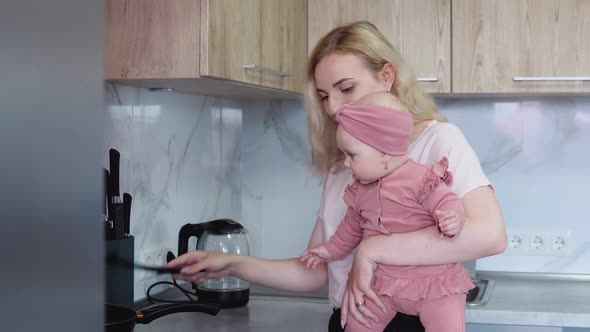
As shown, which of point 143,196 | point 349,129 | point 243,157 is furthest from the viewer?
point 243,157

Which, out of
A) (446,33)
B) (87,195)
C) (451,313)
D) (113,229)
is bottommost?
(451,313)

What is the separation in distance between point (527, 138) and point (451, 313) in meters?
1.50

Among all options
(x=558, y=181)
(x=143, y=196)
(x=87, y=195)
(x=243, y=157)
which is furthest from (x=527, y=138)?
(x=87, y=195)

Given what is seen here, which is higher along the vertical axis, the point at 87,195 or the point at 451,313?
the point at 87,195

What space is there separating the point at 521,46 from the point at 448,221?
4.05ft

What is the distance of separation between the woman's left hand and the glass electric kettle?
772 millimetres

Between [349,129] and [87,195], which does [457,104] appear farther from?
[87,195]

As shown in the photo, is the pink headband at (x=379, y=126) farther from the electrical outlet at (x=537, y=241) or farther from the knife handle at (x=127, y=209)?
the electrical outlet at (x=537, y=241)

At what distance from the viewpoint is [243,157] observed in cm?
303

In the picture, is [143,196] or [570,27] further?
[570,27]

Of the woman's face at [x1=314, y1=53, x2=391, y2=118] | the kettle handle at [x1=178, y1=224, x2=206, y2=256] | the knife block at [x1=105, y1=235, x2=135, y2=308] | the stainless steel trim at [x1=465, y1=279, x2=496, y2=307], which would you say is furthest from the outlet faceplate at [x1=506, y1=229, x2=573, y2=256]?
the knife block at [x1=105, y1=235, x2=135, y2=308]

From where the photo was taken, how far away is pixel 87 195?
1.29ft

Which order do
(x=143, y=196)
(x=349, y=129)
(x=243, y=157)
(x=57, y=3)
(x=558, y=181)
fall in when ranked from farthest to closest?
1. (x=243, y=157)
2. (x=558, y=181)
3. (x=143, y=196)
4. (x=349, y=129)
5. (x=57, y=3)

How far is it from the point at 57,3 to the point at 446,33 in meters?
2.17
